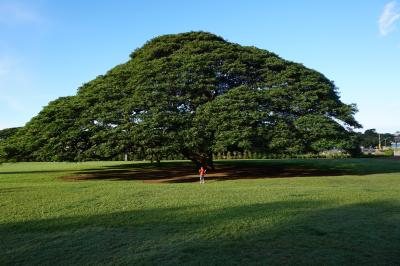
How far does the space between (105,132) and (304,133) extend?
1118 centimetres

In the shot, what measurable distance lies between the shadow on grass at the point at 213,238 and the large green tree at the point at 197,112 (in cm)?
1188

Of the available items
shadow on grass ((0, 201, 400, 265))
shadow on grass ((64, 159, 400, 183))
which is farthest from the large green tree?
shadow on grass ((0, 201, 400, 265))

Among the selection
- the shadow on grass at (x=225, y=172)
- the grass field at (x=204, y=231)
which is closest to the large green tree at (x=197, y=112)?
the shadow on grass at (x=225, y=172)

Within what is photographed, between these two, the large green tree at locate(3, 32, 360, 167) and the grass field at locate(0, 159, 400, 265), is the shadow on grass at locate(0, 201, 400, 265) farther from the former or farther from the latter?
the large green tree at locate(3, 32, 360, 167)

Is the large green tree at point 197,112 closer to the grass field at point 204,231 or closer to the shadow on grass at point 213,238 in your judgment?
the grass field at point 204,231

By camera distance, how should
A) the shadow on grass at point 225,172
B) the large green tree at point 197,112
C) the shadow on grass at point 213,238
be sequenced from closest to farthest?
Result: the shadow on grass at point 213,238, the large green tree at point 197,112, the shadow on grass at point 225,172

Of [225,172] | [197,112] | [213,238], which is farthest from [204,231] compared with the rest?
[225,172]

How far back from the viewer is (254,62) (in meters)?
26.5

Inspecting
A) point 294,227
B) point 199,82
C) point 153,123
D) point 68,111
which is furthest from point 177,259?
point 68,111

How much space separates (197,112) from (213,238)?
15.8 meters

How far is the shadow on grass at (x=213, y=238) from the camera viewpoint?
5781 mm

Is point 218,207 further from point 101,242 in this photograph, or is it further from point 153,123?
point 153,123

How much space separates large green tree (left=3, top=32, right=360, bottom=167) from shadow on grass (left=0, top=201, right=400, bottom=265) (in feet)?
39.0

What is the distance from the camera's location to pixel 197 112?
22391 millimetres
